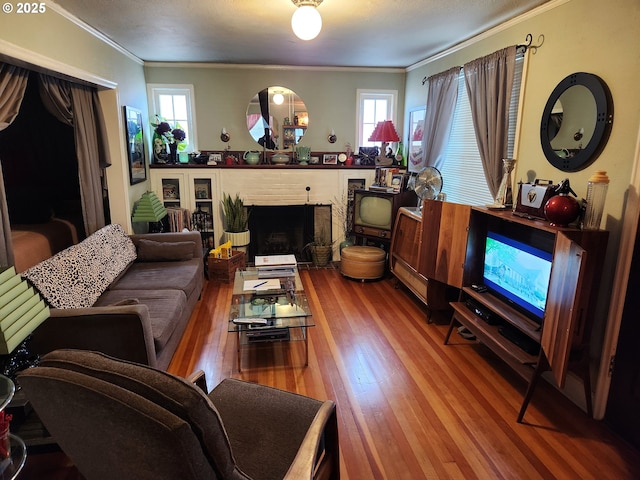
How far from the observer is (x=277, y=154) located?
16.2 feet

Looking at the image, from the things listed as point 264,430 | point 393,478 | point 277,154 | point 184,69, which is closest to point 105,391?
point 264,430

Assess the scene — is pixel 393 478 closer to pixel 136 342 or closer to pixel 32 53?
pixel 136 342

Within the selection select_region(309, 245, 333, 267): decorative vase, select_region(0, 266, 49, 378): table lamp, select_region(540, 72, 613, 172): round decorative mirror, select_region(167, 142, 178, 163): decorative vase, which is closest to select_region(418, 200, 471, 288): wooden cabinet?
select_region(540, 72, 613, 172): round decorative mirror

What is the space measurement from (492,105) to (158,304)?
2.90 meters

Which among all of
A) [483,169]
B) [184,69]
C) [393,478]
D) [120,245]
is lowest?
[393,478]

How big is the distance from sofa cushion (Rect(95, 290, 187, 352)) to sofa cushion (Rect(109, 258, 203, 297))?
4.6 inches

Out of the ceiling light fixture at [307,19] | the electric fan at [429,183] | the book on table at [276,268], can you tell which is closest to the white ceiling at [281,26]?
the ceiling light fixture at [307,19]

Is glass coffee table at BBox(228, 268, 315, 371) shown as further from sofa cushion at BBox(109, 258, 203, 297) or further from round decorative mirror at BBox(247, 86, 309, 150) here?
round decorative mirror at BBox(247, 86, 309, 150)

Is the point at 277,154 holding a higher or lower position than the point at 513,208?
higher

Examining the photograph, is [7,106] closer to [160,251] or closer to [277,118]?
[160,251]

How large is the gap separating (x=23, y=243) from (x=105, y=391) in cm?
251

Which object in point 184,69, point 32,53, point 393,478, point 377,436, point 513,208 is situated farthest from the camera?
point 184,69

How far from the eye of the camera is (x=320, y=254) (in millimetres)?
4953

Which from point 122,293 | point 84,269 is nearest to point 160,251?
point 122,293
